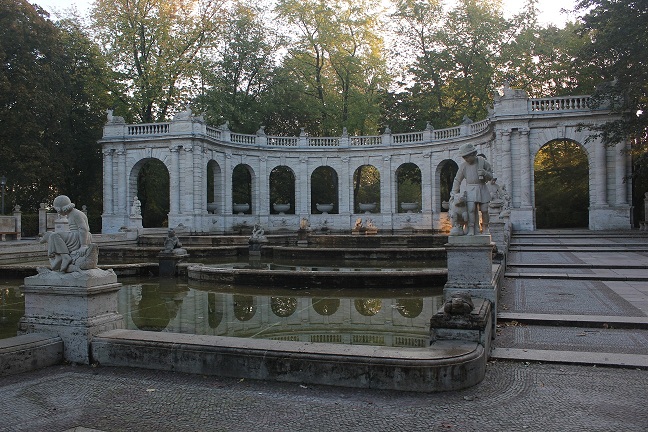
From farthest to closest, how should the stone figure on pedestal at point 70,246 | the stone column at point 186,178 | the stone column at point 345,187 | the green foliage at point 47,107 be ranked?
the stone column at point 345,187 < the stone column at point 186,178 < the green foliage at point 47,107 < the stone figure on pedestal at point 70,246

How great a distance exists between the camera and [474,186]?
7590 millimetres

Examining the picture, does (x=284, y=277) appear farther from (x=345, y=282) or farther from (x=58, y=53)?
(x=58, y=53)

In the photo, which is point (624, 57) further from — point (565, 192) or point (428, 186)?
point (428, 186)

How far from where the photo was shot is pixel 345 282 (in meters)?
12.5

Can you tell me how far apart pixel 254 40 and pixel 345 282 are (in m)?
34.6

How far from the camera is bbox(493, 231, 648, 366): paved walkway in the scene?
6520 mm

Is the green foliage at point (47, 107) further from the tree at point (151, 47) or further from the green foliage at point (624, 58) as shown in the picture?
the green foliage at point (624, 58)

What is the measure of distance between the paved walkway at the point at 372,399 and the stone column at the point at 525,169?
73.8ft

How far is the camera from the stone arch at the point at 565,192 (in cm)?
3503

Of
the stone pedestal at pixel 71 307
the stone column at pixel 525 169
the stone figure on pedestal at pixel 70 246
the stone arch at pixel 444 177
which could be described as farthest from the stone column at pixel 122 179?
the stone figure on pedestal at pixel 70 246

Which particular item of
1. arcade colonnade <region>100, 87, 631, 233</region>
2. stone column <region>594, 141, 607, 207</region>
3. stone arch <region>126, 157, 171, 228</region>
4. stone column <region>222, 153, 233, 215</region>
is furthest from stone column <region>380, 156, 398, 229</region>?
stone arch <region>126, 157, 171, 228</region>

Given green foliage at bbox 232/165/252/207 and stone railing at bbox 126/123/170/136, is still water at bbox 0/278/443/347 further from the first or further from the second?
green foliage at bbox 232/165/252/207

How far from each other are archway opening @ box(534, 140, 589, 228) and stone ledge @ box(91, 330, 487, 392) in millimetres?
33495

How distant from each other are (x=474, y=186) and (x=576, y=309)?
11.3ft
